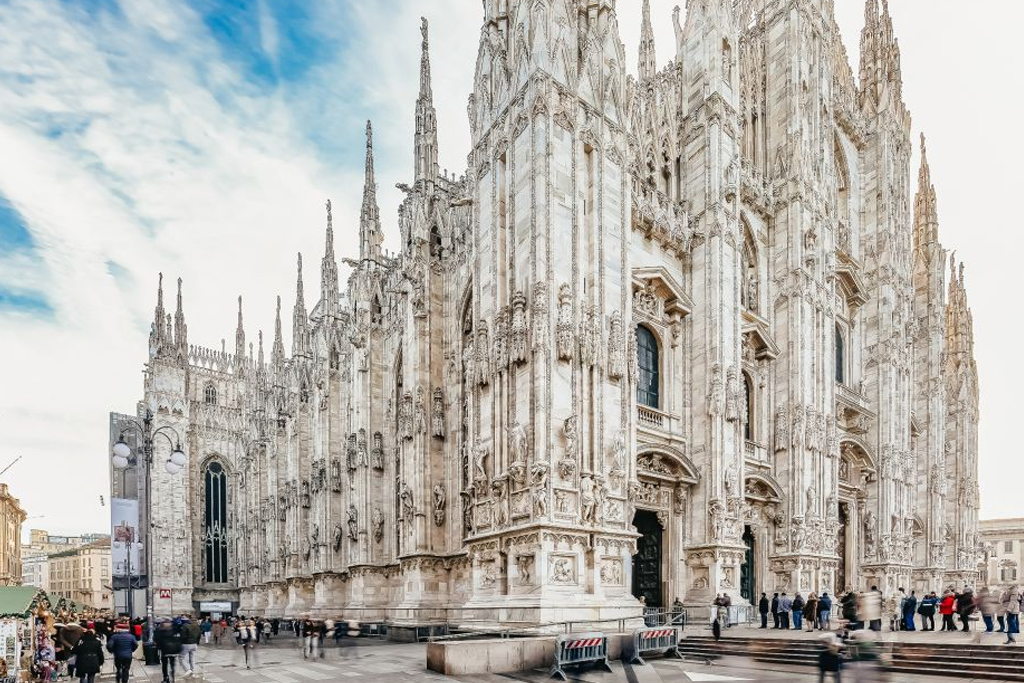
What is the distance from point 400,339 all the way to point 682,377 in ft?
42.5

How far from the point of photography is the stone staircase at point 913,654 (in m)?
15.3

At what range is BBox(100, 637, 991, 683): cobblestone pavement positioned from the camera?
1479 centimetres

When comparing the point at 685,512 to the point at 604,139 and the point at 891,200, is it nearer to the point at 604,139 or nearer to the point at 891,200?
the point at 604,139

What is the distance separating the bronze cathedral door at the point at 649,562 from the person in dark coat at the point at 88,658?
15.5 metres

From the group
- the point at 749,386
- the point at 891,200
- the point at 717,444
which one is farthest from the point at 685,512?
the point at 891,200

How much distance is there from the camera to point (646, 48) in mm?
30766

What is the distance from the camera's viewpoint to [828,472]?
29078 millimetres

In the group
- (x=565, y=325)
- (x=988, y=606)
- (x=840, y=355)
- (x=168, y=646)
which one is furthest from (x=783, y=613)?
(x=168, y=646)

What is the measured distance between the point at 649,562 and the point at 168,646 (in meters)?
15.1

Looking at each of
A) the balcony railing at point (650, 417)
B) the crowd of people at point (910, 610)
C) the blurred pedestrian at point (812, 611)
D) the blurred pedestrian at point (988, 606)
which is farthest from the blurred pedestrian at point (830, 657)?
the balcony railing at point (650, 417)

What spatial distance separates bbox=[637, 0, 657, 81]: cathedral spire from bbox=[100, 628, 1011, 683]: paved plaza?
66.6 ft

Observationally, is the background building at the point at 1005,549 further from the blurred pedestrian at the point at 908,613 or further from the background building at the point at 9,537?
the background building at the point at 9,537

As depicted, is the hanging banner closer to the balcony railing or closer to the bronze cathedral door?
the bronze cathedral door

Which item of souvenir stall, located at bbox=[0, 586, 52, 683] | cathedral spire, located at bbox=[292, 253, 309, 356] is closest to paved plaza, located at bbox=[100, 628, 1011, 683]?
souvenir stall, located at bbox=[0, 586, 52, 683]
